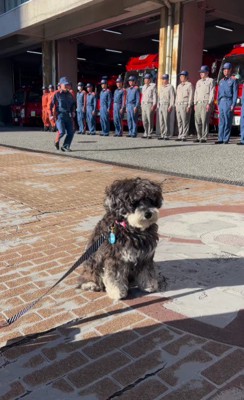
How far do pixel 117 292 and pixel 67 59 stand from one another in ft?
A: 79.3

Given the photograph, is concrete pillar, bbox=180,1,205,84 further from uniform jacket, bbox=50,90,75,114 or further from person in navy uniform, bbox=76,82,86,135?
uniform jacket, bbox=50,90,75,114

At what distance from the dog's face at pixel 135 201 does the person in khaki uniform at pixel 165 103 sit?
1312 cm

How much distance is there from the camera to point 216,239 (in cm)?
432

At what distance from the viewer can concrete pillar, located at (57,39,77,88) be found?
24797 mm

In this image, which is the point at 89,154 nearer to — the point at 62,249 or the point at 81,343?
the point at 62,249

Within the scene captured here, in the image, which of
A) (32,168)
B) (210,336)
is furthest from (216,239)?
(32,168)

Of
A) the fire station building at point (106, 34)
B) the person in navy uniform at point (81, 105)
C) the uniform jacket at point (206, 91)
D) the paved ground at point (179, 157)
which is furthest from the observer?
the person in navy uniform at point (81, 105)

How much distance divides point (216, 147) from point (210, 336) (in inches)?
417

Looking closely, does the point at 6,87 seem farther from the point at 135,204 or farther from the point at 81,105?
the point at 135,204

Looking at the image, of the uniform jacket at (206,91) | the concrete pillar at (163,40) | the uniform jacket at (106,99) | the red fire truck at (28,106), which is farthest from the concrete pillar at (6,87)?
the uniform jacket at (206,91)

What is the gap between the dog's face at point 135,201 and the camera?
2691mm

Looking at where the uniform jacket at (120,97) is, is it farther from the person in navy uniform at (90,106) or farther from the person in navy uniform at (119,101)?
the person in navy uniform at (90,106)

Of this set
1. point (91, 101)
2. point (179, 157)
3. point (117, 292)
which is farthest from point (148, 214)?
point (91, 101)

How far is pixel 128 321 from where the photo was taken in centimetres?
272
